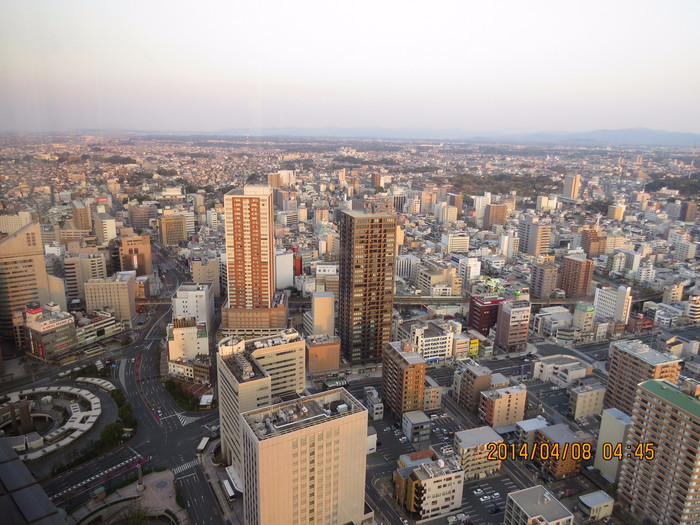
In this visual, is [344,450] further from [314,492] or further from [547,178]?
[547,178]

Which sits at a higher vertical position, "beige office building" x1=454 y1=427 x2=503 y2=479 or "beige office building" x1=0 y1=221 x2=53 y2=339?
"beige office building" x1=0 y1=221 x2=53 y2=339

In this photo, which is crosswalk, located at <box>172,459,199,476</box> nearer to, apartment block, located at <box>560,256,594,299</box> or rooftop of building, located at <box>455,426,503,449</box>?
rooftop of building, located at <box>455,426,503,449</box>

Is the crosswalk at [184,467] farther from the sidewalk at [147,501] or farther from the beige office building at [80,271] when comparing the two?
the beige office building at [80,271]

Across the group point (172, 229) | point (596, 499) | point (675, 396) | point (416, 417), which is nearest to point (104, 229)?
point (172, 229)

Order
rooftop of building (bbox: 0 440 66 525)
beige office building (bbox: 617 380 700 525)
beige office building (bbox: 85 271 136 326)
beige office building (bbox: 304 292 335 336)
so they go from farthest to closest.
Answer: beige office building (bbox: 85 271 136 326)
beige office building (bbox: 304 292 335 336)
beige office building (bbox: 617 380 700 525)
rooftop of building (bbox: 0 440 66 525)

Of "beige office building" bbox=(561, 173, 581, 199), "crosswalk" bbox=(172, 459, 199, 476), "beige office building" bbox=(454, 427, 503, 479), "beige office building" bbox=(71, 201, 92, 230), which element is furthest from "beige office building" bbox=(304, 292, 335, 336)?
"beige office building" bbox=(561, 173, 581, 199)
